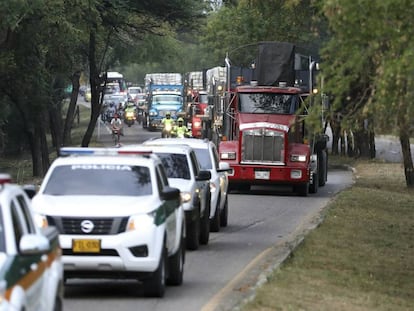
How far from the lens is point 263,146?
107 feet

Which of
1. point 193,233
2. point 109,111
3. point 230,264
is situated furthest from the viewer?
point 109,111

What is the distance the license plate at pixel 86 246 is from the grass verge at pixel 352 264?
1.87 metres

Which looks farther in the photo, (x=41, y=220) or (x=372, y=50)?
(x=372, y=50)

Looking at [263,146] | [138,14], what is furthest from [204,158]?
[138,14]

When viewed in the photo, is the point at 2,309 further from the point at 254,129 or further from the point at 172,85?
the point at 172,85

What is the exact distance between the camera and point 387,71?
12359mm

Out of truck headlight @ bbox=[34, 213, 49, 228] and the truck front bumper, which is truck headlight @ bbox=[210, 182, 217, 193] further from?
the truck front bumper

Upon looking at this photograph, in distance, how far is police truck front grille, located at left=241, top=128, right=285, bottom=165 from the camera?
1280 inches

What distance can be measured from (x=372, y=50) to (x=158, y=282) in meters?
3.78

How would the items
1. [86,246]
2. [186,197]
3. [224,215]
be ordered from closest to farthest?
[86,246]
[186,197]
[224,215]

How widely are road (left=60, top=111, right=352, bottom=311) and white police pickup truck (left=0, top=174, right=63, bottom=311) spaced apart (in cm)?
327

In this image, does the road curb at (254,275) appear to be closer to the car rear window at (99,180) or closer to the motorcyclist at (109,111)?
the car rear window at (99,180)

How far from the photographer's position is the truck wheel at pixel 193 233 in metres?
18.3

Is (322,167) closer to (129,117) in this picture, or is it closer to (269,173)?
(269,173)
